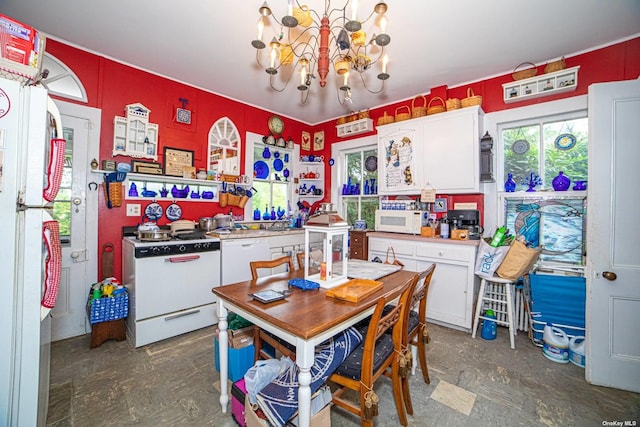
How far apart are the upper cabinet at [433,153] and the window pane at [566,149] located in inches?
28.7

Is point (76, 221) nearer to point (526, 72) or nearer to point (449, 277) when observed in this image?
point (449, 277)

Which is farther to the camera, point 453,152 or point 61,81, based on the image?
point 453,152

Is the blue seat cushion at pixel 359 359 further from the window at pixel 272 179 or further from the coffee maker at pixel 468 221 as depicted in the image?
the window at pixel 272 179

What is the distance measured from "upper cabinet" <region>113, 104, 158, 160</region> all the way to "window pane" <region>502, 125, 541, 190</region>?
4232 millimetres

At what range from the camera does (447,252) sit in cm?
297

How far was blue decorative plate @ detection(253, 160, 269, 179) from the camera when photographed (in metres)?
4.20

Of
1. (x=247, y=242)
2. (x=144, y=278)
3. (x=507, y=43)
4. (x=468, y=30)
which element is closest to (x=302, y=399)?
(x=144, y=278)

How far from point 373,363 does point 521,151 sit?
3.04 m

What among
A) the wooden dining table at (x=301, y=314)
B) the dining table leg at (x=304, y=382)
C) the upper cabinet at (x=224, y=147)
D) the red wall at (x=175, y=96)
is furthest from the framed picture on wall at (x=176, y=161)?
the dining table leg at (x=304, y=382)

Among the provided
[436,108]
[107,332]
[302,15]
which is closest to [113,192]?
[107,332]

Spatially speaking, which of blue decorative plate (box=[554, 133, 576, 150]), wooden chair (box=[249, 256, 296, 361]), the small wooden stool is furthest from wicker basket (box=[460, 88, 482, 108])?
the small wooden stool

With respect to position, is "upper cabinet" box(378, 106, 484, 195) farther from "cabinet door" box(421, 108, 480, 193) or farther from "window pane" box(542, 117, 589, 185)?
"window pane" box(542, 117, 589, 185)

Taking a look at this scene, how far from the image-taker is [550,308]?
8.50 feet

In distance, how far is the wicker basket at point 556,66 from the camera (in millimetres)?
2678
